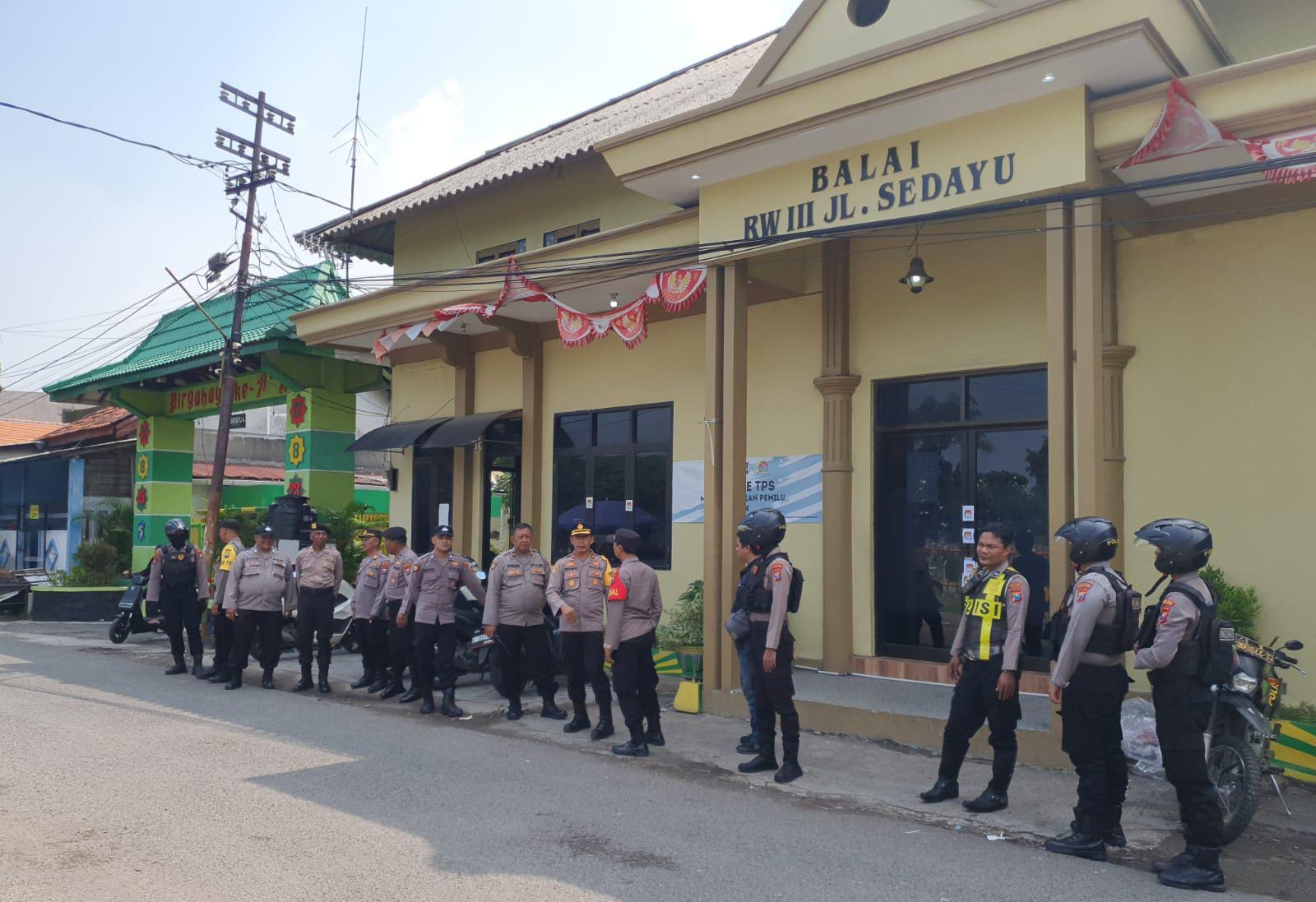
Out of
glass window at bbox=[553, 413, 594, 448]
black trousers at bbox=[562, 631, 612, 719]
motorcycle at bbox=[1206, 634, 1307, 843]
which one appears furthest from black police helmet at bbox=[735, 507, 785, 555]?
glass window at bbox=[553, 413, 594, 448]

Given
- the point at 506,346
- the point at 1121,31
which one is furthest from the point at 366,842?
the point at 506,346

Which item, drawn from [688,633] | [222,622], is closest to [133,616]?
[222,622]

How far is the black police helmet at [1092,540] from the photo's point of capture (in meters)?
5.72

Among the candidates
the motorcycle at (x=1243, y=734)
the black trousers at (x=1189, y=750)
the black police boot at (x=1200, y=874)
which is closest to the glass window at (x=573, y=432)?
the motorcycle at (x=1243, y=734)

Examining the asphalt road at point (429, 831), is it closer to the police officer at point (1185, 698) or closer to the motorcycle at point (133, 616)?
the police officer at point (1185, 698)

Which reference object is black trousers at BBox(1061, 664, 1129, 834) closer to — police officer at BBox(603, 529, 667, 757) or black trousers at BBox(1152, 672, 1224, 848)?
black trousers at BBox(1152, 672, 1224, 848)

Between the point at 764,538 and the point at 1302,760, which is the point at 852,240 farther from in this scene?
the point at 1302,760

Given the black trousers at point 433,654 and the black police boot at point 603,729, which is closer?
the black police boot at point 603,729

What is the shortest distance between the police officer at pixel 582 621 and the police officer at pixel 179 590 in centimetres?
547

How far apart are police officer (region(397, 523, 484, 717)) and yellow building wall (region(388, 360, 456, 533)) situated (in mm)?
5928

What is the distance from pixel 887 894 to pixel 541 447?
10003mm

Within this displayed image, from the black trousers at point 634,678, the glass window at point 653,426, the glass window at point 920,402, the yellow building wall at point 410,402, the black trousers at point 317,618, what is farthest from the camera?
the yellow building wall at point 410,402

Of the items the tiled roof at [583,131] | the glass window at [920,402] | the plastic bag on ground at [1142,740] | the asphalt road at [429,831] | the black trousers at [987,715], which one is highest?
the tiled roof at [583,131]

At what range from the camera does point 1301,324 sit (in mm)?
8172
